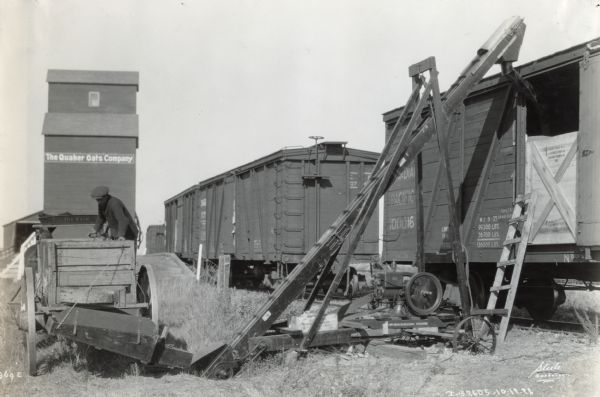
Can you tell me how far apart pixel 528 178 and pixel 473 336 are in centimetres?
250

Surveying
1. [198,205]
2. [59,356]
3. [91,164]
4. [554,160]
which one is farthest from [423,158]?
[91,164]

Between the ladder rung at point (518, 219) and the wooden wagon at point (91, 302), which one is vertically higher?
the ladder rung at point (518, 219)

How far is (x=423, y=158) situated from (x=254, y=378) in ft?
17.9

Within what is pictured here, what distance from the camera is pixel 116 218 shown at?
7059 millimetres

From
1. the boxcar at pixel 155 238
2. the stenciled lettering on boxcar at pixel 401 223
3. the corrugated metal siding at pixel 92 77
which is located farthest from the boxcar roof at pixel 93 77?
the stenciled lettering on boxcar at pixel 401 223

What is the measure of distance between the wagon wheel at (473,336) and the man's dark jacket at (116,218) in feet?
13.5

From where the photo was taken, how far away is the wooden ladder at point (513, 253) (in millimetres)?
7543

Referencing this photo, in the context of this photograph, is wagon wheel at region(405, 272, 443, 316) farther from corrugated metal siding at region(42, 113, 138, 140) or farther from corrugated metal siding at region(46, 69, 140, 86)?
corrugated metal siding at region(46, 69, 140, 86)

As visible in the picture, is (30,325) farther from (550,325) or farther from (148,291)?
(550,325)

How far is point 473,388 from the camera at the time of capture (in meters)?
5.43

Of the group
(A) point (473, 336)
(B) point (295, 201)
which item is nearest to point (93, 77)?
(B) point (295, 201)

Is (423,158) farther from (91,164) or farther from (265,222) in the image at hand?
(91,164)

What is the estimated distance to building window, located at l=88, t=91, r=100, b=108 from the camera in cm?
3064

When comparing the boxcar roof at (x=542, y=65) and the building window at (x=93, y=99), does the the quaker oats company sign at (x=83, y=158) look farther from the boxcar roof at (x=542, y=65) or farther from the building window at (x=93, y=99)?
the boxcar roof at (x=542, y=65)
